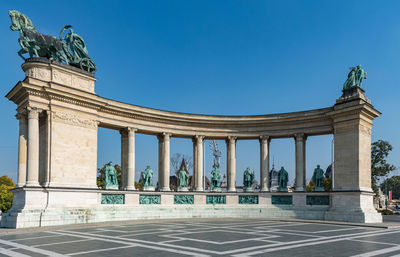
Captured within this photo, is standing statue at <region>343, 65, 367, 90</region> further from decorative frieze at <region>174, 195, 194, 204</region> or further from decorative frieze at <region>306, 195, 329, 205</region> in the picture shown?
decorative frieze at <region>174, 195, 194, 204</region>

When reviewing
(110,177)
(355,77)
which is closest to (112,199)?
(110,177)

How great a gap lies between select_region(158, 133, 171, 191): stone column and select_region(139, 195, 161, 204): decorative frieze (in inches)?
69.3

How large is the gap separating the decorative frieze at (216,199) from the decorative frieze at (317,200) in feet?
31.4

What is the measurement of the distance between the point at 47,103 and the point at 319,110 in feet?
93.3

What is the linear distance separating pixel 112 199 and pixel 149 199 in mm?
4294

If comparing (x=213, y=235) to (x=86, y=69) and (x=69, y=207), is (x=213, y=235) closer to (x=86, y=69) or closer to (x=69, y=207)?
(x=69, y=207)

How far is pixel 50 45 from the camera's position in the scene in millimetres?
34312

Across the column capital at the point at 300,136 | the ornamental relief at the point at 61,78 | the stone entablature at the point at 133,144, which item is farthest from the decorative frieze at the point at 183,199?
the ornamental relief at the point at 61,78

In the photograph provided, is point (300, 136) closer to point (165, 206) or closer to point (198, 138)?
point (198, 138)

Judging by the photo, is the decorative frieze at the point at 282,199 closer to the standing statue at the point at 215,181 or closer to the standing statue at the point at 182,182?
the standing statue at the point at 215,181

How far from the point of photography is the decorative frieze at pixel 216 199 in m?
42.1

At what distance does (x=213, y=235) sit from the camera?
916 inches

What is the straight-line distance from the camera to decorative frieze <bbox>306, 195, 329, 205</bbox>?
125ft

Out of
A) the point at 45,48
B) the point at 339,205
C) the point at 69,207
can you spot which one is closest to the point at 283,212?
the point at 339,205
